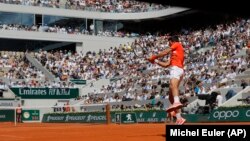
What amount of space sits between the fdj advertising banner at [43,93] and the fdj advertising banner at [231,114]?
2414cm

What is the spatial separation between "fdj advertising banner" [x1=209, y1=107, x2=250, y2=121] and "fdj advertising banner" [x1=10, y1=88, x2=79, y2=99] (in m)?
24.1

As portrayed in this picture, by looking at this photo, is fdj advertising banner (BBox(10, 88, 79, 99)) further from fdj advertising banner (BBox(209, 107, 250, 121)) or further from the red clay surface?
the red clay surface

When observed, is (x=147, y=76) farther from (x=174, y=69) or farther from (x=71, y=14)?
(x=174, y=69)

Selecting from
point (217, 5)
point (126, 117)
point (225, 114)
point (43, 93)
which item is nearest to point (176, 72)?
point (217, 5)

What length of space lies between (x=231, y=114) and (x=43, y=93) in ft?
84.0

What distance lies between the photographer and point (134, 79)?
4503cm

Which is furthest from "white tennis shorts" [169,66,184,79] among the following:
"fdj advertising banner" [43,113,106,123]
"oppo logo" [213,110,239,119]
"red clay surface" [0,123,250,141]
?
"fdj advertising banner" [43,113,106,123]

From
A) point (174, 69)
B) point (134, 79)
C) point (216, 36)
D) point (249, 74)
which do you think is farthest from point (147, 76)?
point (174, 69)

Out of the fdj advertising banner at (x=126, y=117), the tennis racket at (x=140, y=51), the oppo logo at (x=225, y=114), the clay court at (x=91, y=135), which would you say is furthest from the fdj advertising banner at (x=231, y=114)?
the tennis racket at (x=140, y=51)

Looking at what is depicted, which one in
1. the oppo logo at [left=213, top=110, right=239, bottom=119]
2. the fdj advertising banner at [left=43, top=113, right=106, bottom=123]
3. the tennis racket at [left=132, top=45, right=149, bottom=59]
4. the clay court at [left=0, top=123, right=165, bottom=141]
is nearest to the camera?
the clay court at [left=0, top=123, right=165, bottom=141]

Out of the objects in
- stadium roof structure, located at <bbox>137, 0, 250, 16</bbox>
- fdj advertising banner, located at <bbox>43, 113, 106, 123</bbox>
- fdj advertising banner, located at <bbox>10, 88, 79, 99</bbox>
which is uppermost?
stadium roof structure, located at <bbox>137, 0, 250, 16</bbox>

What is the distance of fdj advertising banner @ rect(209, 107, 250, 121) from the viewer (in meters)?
→ 23.4

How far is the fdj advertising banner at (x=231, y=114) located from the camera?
2338cm

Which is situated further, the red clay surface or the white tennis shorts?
the white tennis shorts
